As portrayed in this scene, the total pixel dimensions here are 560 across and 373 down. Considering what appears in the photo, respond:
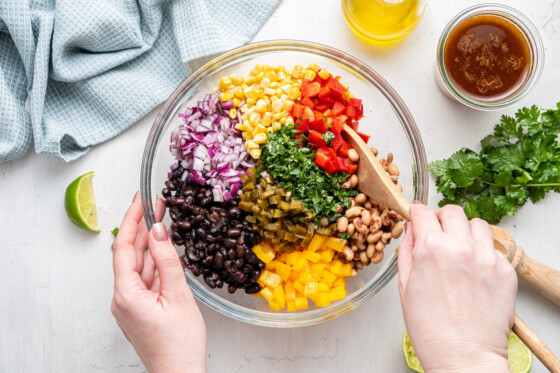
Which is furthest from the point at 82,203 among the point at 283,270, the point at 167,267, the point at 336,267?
the point at 336,267

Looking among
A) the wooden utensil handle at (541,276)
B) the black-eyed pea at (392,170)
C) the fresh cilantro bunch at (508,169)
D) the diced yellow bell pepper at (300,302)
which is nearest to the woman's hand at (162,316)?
the diced yellow bell pepper at (300,302)

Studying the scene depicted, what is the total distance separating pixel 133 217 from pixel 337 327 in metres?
1.11

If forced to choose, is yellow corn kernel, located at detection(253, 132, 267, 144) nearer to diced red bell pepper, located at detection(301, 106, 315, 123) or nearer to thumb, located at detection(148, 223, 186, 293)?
diced red bell pepper, located at detection(301, 106, 315, 123)

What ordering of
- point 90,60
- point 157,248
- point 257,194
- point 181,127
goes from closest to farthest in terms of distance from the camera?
point 157,248, point 257,194, point 181,127, point 90,60

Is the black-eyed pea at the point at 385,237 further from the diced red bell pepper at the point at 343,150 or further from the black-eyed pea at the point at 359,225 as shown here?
the diced red bell pepper at the point at 343,150

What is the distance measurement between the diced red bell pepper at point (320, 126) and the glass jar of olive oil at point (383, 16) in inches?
22.5

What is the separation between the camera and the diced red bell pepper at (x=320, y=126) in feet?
6.16

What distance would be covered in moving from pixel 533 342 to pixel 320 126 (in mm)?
1086

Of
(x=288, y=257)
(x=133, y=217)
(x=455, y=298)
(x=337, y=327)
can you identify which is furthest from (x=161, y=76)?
(x=455, y=298)

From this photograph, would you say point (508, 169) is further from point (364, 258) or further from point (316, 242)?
point (316, 242)

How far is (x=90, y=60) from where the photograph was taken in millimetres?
2150

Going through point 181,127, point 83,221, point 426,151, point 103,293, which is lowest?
point 103,293

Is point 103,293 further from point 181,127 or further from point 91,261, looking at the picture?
point 181,127

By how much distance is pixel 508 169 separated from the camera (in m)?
2.10
